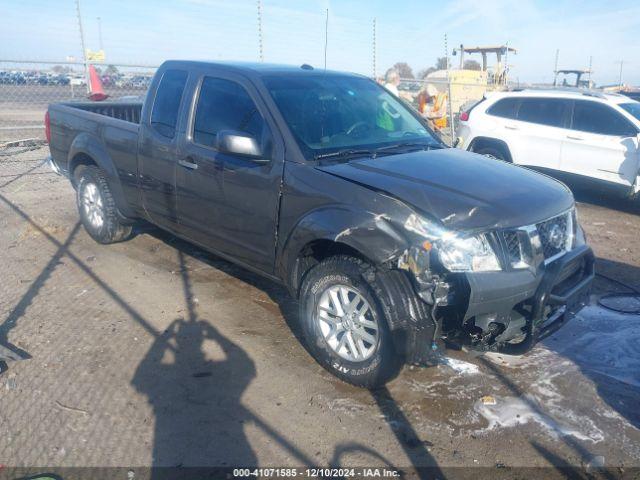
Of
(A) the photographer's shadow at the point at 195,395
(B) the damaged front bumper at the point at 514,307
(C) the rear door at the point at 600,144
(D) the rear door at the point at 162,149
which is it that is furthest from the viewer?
(C) the rear door at the point at 600,144

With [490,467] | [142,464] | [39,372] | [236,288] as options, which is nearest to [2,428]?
[39,372]

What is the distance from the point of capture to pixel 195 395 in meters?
3.54

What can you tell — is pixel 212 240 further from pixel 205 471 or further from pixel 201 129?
pixel 205 471

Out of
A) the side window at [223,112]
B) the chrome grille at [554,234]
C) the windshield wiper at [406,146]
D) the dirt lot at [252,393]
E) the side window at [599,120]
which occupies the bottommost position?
the dirt lot at [252,393]

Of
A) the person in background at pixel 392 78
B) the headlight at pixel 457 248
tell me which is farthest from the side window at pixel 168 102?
the person in background at pixel 392 78

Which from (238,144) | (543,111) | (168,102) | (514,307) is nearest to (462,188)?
(514,307)

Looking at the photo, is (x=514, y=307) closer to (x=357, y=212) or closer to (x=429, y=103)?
(x=357, y=212)

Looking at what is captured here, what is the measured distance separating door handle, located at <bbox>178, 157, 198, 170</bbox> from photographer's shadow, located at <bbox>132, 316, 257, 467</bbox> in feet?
4.10

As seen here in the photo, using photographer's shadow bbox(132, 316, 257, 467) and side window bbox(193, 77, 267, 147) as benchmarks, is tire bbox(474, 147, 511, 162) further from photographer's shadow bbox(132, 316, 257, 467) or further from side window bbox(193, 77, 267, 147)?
photographer's shadow bbox(132, 316, 257, 467)

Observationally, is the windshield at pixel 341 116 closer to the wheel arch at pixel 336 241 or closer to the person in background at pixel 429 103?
the wheel arch at pixel 336 241

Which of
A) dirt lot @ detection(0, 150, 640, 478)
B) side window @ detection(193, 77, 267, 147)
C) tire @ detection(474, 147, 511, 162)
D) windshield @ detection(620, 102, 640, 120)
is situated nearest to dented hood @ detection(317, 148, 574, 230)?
side window @ detection(193, 77, 267, 147)

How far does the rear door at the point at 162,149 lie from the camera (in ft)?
15.7

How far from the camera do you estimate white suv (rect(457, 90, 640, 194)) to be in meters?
8.47

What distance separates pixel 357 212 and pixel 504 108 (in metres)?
7.48
